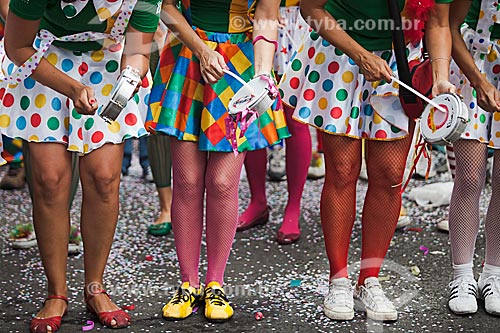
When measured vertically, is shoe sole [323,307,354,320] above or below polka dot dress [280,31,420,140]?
below

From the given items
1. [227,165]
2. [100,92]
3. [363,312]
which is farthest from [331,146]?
[100,92]

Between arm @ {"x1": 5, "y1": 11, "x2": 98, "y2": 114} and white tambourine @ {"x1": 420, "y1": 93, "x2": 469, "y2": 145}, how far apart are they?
1.18 metres

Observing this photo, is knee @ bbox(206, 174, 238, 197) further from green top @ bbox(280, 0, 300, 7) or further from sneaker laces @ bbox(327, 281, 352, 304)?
green top @ bbox(280, 0, 300, 7)

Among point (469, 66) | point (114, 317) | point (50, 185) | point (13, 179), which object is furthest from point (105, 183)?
point (13, 179)

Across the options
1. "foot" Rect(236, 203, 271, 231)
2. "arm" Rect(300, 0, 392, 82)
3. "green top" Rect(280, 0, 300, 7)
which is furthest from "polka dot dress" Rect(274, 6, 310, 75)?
"arm" Rect(300, 0, 392, 82)

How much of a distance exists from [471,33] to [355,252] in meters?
1.33

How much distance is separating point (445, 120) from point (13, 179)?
337 cm

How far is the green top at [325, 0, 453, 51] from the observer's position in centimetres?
320

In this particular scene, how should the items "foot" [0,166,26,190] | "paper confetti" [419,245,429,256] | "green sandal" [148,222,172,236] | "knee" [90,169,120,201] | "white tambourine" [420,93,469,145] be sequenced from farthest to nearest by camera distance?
1. "foot" [0,166,26,190]
2. "green sandal" [148,222,172,236]
3. "paper confetti" [419,245,429,256]
4. "knee" [90,169,120,201]
5. "white tambourine" [420,93,469,145]

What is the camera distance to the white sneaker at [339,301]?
11.1ft

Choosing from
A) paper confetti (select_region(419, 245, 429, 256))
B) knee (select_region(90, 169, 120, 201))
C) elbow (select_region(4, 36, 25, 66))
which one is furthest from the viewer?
paper confetti (select_region(419, 245, 429, 256))

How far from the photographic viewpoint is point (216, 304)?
338 centimetres

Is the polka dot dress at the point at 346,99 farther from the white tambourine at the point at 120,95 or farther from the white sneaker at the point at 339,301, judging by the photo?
the white tambourine at the point at 120,95

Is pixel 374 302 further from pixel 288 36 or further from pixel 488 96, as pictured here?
pixel 288 36
